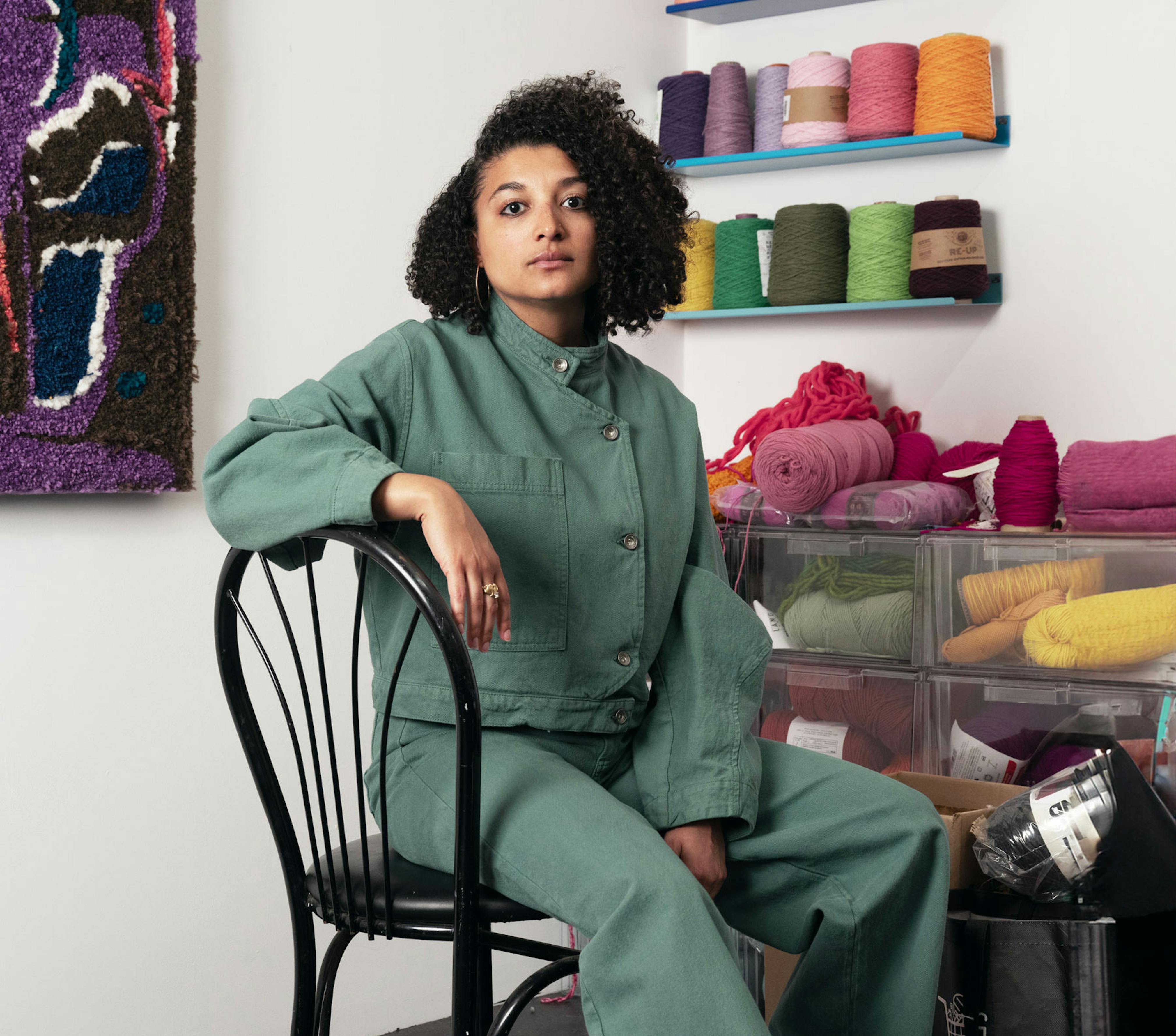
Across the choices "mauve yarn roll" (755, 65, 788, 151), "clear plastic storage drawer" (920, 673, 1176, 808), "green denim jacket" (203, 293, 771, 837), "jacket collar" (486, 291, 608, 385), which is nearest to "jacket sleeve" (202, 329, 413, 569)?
"green denim jacket" (203, 293, 771, 837)

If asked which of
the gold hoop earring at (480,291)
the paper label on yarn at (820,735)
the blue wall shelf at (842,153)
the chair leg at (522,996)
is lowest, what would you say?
the paper label on yarn at (820,735)

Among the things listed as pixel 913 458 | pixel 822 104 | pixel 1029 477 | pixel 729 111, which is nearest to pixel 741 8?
pixel 729 111

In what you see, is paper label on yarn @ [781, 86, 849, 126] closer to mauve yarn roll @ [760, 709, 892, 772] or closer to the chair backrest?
mauve yarn roll @ [760, 709, 892, 772]

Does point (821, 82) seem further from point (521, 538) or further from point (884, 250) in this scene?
point (521, 538)

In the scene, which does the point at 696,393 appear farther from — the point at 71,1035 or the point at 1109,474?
the point at 71,1035

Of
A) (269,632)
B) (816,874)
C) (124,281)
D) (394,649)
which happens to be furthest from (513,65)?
(816,874)

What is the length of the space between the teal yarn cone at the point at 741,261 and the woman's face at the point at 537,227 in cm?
133

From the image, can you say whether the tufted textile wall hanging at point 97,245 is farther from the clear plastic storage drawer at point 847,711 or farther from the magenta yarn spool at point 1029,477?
the magenta yarn spool at point 1029,477

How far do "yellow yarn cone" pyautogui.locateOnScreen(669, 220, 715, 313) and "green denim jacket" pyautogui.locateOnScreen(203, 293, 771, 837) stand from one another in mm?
1371

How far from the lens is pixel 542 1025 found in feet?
7.22

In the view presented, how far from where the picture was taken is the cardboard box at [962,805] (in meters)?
1.70

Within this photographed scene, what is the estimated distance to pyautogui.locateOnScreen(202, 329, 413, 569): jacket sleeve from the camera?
1031mm

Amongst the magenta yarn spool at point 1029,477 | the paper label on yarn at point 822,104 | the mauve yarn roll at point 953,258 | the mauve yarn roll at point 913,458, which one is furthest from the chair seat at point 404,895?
the paper label on yarn at point 822,104

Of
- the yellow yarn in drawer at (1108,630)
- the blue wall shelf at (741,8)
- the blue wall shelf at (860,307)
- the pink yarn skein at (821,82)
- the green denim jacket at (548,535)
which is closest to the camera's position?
the green denim jacket at (548,535)
